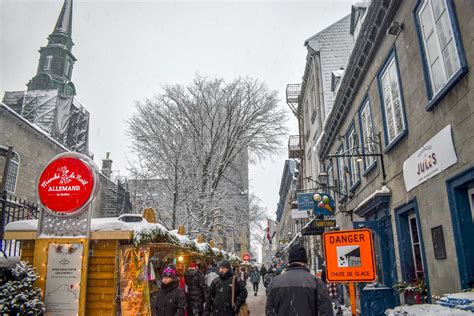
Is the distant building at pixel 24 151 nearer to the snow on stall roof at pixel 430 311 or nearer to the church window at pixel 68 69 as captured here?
the snow on stall roof at pixel 430 311

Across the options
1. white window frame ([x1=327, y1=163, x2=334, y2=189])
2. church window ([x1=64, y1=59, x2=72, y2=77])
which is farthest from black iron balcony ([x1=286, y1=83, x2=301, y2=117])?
church window ([x1=64, y1=59, x2=72, y2=77])

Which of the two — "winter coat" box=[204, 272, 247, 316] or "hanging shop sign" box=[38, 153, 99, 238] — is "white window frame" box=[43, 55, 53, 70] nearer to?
"hanging shop sign" box=[38, 153, 99, 238]

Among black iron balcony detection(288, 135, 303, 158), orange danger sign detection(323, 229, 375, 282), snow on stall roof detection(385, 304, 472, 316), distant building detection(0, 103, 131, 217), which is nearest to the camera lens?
snow on stall roof detection(385, 304, 472, 316)

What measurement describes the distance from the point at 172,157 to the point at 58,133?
21.2 meters

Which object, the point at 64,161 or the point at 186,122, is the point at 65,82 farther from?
the point at 64,161

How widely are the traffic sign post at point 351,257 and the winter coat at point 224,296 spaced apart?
2.38m

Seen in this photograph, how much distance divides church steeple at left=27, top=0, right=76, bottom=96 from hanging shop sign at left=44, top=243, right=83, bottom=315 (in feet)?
164

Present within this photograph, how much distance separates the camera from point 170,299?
6543 mm

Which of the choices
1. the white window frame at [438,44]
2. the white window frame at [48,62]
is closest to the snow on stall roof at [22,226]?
the white window frame at [438,44]

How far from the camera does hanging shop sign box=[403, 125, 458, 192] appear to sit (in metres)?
5.97

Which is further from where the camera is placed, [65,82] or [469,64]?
[65,82]

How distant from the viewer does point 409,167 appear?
787cm

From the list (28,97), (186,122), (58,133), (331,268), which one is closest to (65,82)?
(28,97)

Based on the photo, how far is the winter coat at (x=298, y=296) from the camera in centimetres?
392
